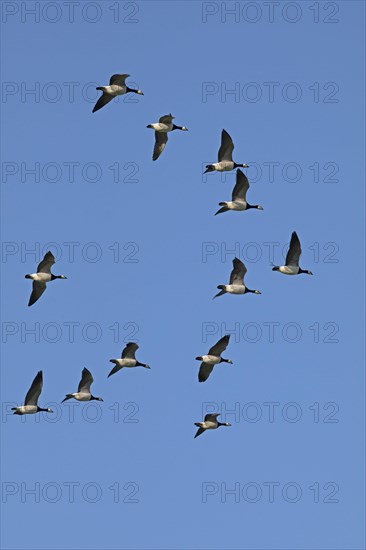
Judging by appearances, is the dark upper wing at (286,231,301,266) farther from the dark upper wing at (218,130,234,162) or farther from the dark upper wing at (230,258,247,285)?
the dark upper wing at (218,130,234,162)

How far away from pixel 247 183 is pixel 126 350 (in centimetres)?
792

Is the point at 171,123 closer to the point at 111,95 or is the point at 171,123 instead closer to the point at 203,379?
the point at 111,95

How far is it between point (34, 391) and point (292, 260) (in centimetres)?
1009

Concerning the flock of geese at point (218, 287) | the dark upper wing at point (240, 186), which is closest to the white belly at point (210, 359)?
the flock of geese at point (218, 287)

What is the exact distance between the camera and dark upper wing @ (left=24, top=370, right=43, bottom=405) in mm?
87188

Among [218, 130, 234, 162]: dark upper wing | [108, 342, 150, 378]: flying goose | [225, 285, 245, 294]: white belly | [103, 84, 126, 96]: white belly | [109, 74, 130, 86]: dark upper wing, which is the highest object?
[109, 74, 130, 86]: dark upper wing

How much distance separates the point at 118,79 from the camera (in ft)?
273

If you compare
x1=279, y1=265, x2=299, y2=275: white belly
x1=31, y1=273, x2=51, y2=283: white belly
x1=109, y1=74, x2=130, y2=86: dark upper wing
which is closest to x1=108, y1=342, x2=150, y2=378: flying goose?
x1=31, y1=273, x2=51, y2=283: white belly

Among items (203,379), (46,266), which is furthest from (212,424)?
(46,266)

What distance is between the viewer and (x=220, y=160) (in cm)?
8306

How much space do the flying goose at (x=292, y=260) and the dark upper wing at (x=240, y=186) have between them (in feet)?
7.33

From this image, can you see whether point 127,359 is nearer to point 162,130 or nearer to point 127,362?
point 127,362

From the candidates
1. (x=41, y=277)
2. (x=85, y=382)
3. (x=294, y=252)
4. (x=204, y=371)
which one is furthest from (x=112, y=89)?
(x=85, y=382)

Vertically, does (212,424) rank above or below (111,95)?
below
